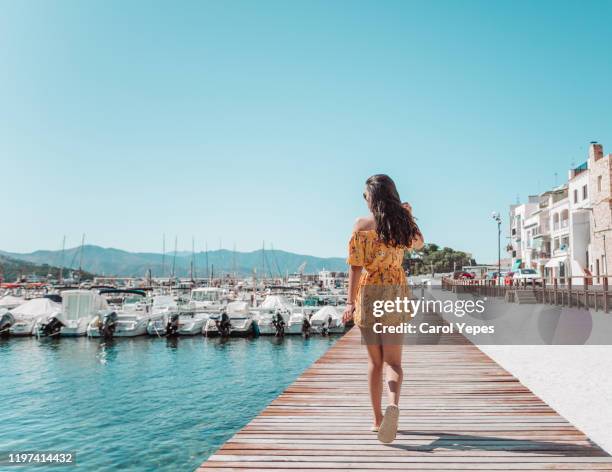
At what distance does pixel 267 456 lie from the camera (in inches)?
160

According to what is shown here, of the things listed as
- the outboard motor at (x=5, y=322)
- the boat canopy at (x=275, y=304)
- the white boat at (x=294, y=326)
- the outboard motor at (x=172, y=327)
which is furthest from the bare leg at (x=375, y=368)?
the outboard motor at (x=5, y=322)

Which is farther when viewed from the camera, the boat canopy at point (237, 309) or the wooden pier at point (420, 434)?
the boat canopy at point (237, 309)

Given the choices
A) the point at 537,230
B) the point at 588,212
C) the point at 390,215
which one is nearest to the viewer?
the point at 390,215

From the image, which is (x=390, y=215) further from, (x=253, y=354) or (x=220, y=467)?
(x=253, y=354)

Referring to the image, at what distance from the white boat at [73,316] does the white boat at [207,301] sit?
24.9 ft

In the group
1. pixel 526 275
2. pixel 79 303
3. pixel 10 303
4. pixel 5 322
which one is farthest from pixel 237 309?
pixel 10 303

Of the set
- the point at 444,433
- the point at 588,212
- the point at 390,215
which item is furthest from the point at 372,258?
the point at 588,212

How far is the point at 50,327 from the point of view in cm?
3872

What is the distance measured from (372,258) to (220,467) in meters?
1.94

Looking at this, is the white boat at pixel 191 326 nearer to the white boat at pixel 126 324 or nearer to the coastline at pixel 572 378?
the white boat at pixel 126 324

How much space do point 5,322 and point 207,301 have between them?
52.2ft

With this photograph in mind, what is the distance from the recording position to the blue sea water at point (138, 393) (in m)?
12.9

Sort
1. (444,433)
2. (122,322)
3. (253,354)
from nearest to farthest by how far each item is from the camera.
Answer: (444,433), (253,354), (122,322)

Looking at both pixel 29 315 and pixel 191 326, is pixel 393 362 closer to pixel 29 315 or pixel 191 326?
pixel 191 326
